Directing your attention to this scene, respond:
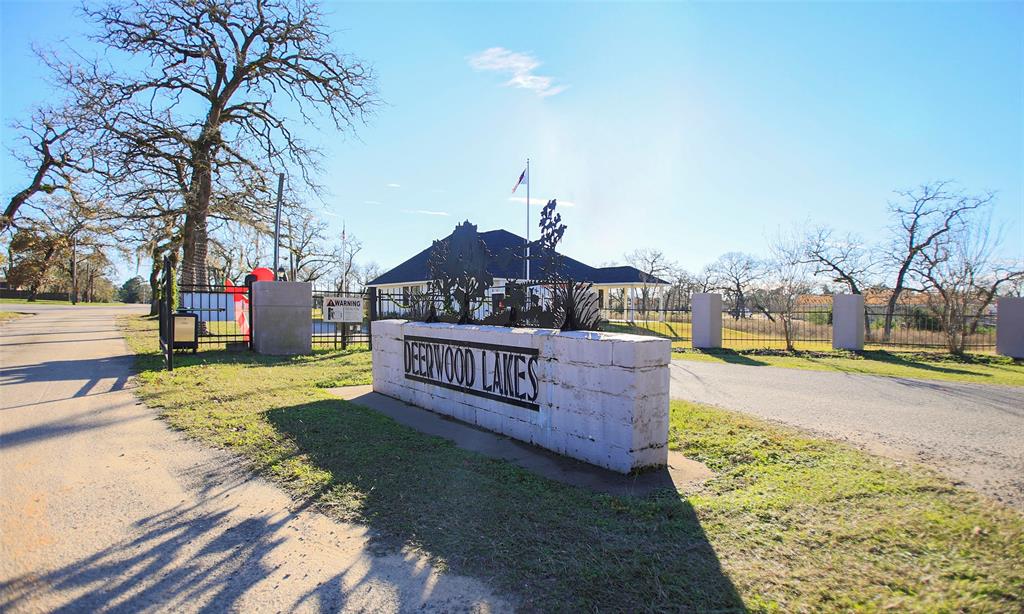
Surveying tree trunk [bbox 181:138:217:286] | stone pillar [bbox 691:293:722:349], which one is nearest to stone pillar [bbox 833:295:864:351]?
stone pillar [bbox 691:293:722:349]

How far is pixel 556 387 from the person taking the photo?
5113 mm

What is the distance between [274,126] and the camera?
21.0 metres

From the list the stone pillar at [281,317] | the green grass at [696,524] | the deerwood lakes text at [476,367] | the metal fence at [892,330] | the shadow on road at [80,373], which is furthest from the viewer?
the metal fence at [892,330]

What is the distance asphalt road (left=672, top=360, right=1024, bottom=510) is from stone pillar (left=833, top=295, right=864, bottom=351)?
6.26m

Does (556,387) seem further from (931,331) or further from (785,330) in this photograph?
(931,331)

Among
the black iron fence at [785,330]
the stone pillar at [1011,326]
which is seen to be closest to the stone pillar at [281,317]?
the black iron fence at [785,330]

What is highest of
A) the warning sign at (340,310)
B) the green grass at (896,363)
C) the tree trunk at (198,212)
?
the tree trunk at (198,212)

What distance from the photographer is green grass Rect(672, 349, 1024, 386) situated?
1126 cm

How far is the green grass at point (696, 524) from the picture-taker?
2650 millimetres

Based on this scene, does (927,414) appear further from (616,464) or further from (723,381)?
A: (616,464)

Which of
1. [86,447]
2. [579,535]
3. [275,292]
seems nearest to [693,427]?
[579,535]

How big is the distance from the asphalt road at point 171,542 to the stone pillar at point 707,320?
603 inches

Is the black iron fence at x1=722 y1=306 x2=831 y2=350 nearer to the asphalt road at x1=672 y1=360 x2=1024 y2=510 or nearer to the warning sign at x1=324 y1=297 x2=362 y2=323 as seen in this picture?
the asphalt road at x1=672 y1=360 x2=1024 y2=510

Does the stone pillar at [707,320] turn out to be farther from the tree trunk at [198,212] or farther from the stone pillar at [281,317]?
the tree trunk at [198,212]
